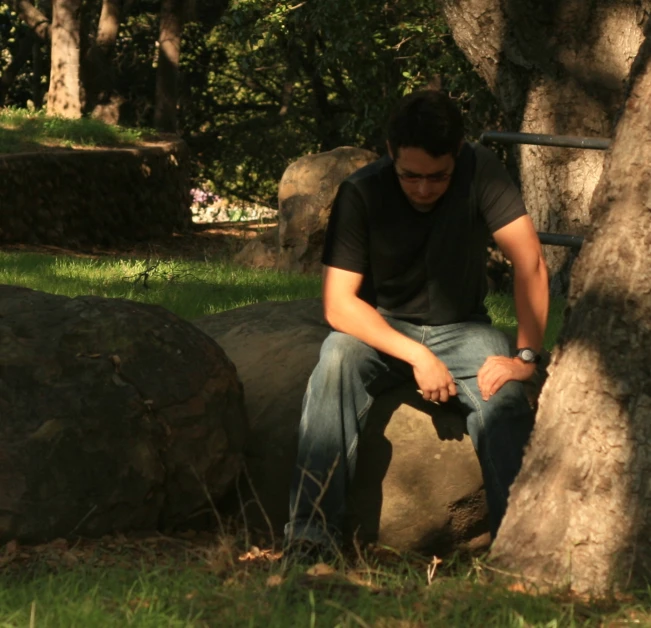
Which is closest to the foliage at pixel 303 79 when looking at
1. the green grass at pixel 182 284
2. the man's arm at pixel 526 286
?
the green grass at pixel 182 284

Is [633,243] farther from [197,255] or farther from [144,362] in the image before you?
[197,255]

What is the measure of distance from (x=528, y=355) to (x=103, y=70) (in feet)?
64.1

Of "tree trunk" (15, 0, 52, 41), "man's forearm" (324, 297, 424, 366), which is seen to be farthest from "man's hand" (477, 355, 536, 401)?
"tree trunk" (15, 0, 52, 41)

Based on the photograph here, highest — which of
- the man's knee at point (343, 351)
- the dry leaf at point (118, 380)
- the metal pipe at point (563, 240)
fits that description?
the metal pipe at point (563, 240)

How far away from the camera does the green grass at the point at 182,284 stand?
8625 mm

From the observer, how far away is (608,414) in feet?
14.0

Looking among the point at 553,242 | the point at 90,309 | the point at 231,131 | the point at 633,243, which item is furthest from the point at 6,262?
the point at 231,131

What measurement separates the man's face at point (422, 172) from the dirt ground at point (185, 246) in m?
9.50

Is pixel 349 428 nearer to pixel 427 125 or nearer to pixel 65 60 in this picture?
pixel 427 125

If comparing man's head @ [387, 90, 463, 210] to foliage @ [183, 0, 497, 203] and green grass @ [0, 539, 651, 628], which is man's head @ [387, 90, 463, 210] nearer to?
green grass @ [0, 539, 651, 628]

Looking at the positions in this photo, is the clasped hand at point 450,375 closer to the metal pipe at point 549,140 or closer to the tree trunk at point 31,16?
the metal pipe at point 549,140

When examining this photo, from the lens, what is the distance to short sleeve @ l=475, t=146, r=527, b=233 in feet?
16.9

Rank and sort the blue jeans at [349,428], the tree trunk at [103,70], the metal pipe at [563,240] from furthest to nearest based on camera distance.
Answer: the tree trunk at [103,70]
the metal pipe at [563,240]
the blue jeans at [349,428]

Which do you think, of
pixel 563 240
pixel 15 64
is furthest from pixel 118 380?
pixel 15 64
